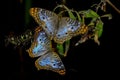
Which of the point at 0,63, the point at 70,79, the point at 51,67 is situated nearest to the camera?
the point at 51,67

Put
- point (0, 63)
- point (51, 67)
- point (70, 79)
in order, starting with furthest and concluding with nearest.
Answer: point (0, 63) → point (70, 79) → point (51, 67)

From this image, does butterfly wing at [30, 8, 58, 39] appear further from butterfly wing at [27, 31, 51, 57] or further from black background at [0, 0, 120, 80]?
black background at [0, 0, 120, 80]

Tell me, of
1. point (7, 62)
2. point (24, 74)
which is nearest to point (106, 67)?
point (24, 74)

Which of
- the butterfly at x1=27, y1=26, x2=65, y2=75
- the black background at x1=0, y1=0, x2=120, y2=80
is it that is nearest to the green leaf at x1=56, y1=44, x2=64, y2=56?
the butterfly at x1=27, y1=26, x2=65, y2=75

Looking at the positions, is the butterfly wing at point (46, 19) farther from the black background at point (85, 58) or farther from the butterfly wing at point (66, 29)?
the black background at point (85, 58)

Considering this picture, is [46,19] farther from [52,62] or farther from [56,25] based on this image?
[52,62]

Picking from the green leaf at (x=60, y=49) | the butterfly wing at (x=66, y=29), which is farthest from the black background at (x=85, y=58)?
the butterfly wing at (x=66, y=29)

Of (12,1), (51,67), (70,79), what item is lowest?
(70,79)

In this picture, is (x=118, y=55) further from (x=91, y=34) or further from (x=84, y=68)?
(x=91, y=34)
